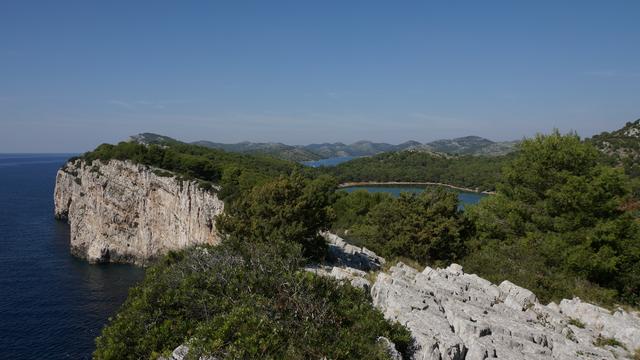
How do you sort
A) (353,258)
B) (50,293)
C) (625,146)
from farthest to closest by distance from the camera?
(625,146) → (50,293) → (353,258)

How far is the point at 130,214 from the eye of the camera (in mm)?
62312

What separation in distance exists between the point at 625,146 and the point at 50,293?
97610 millimetres

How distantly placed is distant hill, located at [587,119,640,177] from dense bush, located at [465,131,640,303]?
171 feet

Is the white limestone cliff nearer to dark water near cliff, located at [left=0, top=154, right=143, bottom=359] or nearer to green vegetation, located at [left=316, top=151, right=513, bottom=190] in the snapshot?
dark water near cliff, located at [left=0, top=154, right=143, bottom=359]

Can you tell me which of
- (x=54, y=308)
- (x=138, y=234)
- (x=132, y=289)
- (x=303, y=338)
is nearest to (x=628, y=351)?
(x=303, y=338)

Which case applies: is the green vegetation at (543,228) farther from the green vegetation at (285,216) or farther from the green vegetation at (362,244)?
the green vegetation at (285,216)

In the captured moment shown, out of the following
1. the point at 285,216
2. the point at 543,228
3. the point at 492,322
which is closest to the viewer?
the point at 492,322

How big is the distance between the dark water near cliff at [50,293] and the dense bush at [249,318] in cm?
2637

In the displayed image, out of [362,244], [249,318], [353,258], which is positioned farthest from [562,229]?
[249,318]

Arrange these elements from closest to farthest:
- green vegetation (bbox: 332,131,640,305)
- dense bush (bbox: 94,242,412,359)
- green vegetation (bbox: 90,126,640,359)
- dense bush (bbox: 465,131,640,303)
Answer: dense bush (bbox: 94,242,412,359) < green vegetation (bbox: 90,126,640,359) < dense bush (bbox: 465,131,640,303) < green vegetation (bbox: 332,131,640,305)

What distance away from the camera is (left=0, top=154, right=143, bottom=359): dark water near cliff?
3438 cm

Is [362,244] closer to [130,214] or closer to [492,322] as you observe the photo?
[492,322]

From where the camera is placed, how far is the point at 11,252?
59.8 meters

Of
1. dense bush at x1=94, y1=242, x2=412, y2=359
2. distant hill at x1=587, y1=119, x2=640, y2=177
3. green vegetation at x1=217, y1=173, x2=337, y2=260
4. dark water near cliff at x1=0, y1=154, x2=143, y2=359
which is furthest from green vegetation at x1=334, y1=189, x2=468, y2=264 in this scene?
distant hill at x1=587, y1=119, x2=640, y2=177
